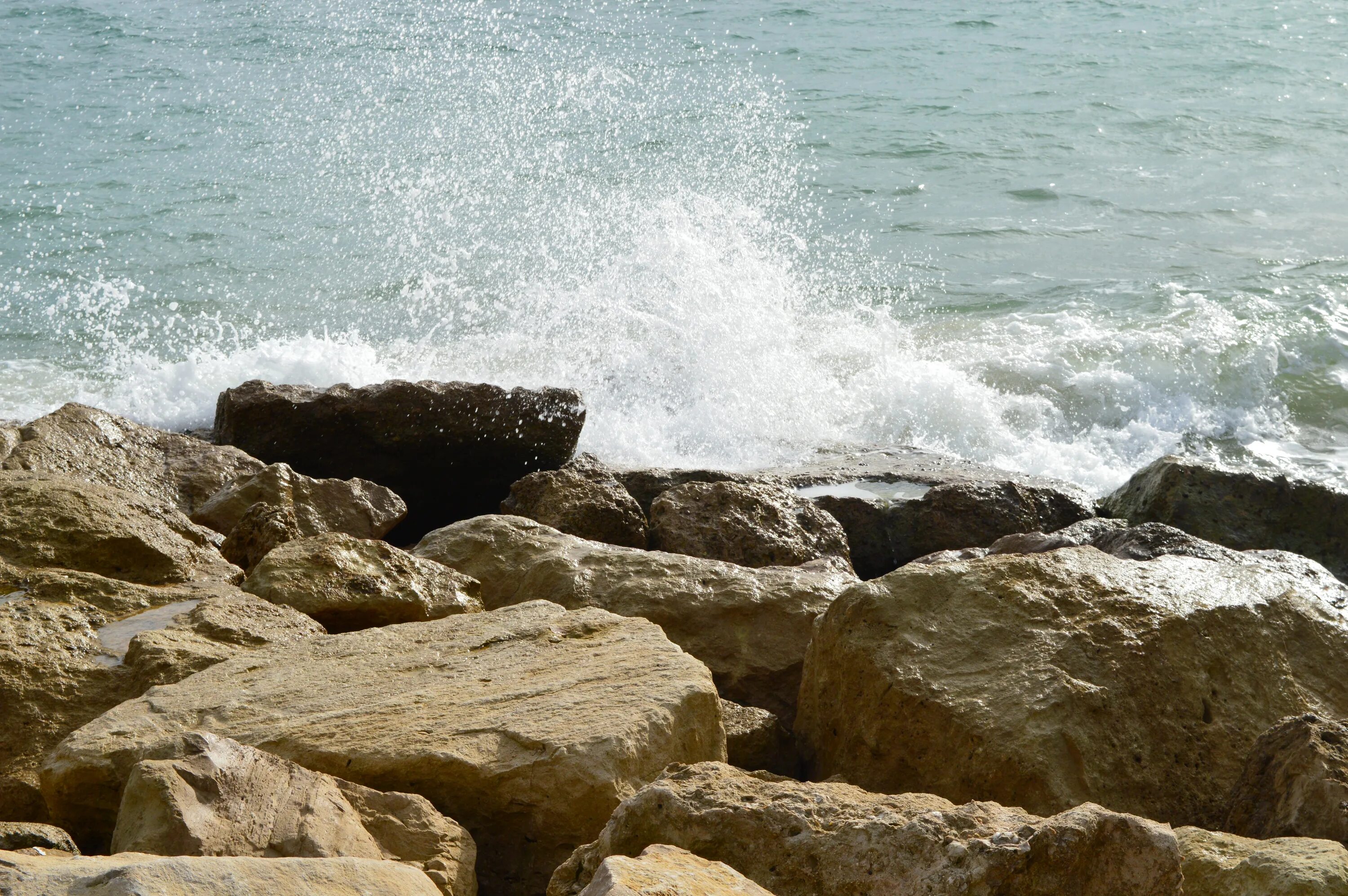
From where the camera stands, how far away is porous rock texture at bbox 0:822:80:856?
6.29 feet

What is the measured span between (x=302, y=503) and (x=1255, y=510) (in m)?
3.48

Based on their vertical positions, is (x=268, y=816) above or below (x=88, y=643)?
above

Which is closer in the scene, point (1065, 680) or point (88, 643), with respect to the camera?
point (1065, 680)

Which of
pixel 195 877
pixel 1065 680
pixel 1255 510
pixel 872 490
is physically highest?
pixel 195 877

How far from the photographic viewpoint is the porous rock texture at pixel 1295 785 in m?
2.16

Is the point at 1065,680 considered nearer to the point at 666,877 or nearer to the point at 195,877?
the point at 666,877

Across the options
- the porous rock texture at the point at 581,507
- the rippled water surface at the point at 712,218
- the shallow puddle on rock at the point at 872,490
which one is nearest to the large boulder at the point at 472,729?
the porous rock texture at the point at 581,507

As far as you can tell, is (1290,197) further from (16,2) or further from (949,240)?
(16,2)

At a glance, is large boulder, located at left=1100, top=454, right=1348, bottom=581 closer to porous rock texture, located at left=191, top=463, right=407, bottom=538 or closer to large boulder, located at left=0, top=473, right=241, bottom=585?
porous rock texture, located at left=191, top=463, right=407, bottom=538

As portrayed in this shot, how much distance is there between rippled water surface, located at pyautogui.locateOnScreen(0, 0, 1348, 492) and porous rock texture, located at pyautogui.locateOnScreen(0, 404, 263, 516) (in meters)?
2.23

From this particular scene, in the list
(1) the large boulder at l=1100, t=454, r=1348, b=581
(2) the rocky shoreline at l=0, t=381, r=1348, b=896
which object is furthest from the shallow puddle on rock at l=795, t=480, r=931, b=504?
(1) the large boulder at l=1100, t=454, r=1348, b=581

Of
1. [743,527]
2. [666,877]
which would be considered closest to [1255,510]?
[743,527]

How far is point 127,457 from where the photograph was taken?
4488mm

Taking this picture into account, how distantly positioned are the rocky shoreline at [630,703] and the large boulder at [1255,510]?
571 millimetres
